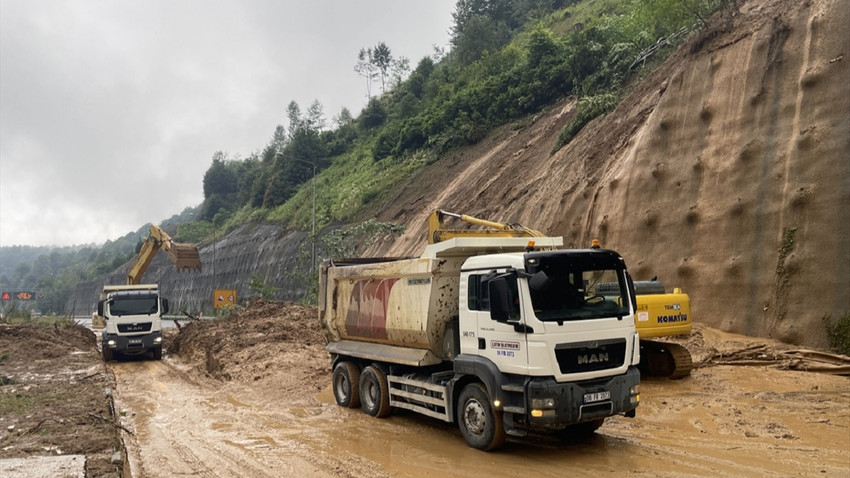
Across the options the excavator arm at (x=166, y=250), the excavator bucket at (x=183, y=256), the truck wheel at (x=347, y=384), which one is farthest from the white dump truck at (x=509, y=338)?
the excavator arm at (x=166, y=250)

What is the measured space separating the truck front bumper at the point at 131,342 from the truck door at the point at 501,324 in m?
18.1

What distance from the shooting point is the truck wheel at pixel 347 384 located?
1251cm

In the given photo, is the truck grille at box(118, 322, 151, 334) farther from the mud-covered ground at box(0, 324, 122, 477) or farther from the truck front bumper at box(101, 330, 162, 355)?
the mud-covered ground at box(0, 324, 122, 477)

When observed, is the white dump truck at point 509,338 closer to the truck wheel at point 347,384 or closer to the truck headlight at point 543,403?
the truck headlight at point 543,403

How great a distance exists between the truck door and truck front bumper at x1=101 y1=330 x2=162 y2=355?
1805 centimetres

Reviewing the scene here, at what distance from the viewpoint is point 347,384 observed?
41.8 feet

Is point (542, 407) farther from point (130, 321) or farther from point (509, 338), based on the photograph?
point (130, 321)

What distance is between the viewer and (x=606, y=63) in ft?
105

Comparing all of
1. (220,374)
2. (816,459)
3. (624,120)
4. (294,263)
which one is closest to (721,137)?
(624,120)

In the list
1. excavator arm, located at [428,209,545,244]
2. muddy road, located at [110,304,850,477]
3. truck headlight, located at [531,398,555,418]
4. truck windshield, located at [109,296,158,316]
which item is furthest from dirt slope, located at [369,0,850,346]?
truck windshield, located at [109,296,158,316]

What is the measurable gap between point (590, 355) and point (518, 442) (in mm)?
1912

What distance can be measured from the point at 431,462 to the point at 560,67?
33.9 m

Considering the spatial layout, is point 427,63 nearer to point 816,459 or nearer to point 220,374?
point 220,374

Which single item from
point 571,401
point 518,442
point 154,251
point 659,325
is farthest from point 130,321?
point 571,401
